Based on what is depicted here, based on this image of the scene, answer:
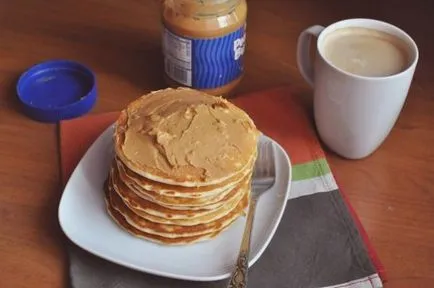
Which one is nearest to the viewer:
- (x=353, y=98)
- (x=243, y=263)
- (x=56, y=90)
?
(x=243, y=263)

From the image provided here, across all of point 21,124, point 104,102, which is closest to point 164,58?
point 104,102

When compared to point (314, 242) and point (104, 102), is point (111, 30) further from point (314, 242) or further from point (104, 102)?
point (314, 242)

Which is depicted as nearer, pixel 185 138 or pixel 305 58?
pixel 185 138

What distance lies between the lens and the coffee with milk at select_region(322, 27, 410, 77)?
776mm

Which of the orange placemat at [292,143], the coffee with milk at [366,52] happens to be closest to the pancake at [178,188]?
the orange placemat at [292,143]

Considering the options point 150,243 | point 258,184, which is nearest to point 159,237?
point 150,243

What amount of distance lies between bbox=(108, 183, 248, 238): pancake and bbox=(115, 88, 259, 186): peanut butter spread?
0.06 meters

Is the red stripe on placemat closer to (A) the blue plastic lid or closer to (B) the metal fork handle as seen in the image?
(B) the metal fork handle

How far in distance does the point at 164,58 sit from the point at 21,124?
0.20 metres

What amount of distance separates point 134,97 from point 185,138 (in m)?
0.22

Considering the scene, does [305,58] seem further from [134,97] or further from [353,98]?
[134,97]

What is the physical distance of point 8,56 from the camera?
96cm

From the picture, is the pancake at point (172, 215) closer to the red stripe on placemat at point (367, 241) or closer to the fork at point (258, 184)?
the fork at point (258, 184)

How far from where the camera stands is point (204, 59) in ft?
2.76
